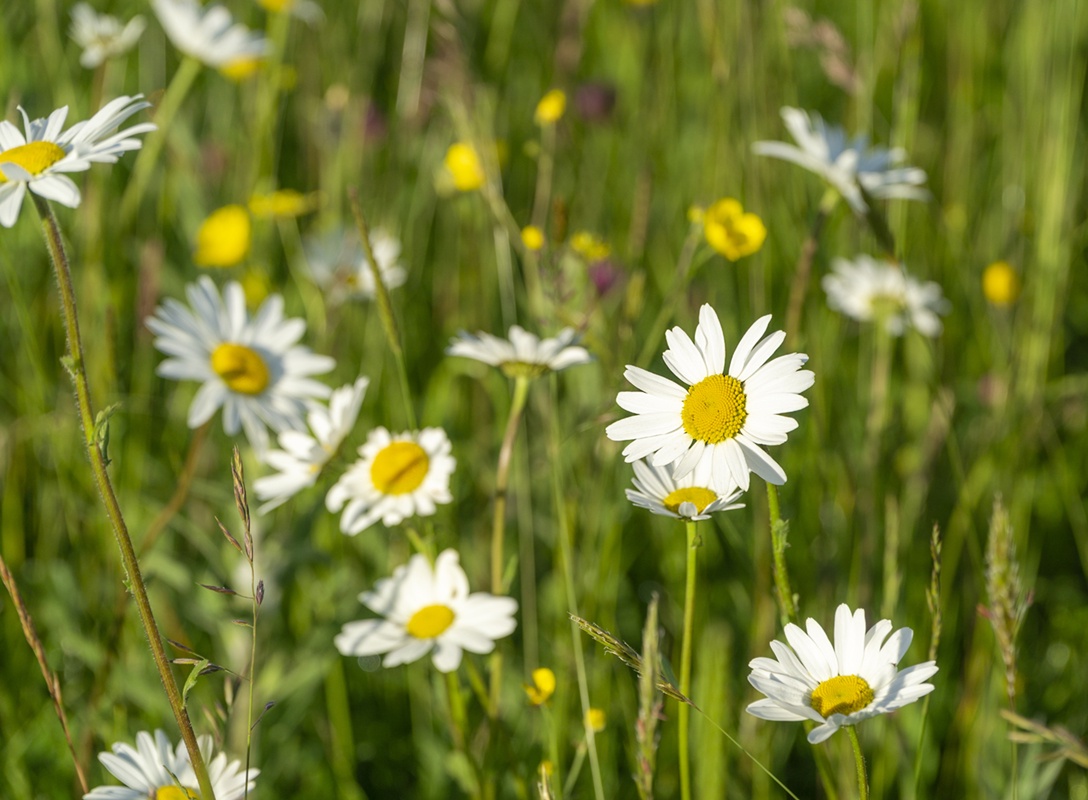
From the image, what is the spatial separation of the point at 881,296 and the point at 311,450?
122 centimetres

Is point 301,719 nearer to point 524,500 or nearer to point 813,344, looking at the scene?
point 524,500

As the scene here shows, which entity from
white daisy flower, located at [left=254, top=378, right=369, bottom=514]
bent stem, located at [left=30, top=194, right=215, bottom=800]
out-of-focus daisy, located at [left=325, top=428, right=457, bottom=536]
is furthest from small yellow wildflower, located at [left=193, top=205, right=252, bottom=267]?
bent stem, located at [left=30, top=194, right=215, bottom=800]

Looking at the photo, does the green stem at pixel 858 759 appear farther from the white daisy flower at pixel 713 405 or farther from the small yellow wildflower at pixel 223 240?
the small yellow wildflower at pixel 223 240

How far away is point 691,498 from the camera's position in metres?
1.01

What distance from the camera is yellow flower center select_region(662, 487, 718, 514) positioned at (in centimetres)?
100

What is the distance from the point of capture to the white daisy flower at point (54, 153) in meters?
0.93

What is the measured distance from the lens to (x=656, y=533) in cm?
180

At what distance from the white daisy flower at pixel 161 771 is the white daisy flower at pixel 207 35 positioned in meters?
1.52

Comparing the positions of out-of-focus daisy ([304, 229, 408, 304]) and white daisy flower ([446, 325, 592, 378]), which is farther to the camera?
out-of-focus daisy ([304, 229, 408, 304])

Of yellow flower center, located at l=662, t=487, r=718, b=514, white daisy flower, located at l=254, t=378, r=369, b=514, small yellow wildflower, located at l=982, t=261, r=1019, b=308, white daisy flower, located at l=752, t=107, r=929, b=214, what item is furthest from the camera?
small yellow wildflower, located at l=982, t=261, r=1019, b=308

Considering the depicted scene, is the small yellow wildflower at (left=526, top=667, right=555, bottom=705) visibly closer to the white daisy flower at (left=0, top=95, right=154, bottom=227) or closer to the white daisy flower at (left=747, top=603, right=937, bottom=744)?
the white daisy flower at (left=747, top=603, right=937, bottom=744)

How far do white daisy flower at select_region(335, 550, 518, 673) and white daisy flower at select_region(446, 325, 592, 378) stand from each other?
0.77 feet

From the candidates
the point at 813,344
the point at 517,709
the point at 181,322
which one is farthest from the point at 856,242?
the point at 181,322

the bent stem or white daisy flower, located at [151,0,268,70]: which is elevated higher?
white daisy flower, located at [151,0,268,70]
